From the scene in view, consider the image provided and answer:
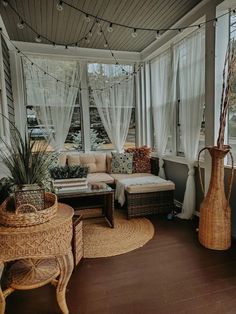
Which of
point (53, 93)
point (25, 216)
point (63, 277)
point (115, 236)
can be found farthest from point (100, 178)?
point (25, 216)

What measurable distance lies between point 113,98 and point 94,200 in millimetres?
2334

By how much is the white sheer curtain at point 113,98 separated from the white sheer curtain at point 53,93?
0.43 m

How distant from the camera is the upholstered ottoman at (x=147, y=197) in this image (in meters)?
3.27

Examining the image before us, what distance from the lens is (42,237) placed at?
4.48 ft

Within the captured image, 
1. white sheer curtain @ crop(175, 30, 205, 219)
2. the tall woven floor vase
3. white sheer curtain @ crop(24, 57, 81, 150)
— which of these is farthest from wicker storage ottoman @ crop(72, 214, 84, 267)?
white sheer curtain @ crop(24, 57, 81, 150)

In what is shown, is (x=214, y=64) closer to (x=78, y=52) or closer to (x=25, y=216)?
(x=25, y=216)

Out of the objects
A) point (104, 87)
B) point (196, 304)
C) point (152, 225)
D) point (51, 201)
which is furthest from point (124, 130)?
point (196, 304)

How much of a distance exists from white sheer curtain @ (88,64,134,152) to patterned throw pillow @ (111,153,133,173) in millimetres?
566

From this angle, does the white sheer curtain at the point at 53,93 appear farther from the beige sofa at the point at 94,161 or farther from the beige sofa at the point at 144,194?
the beige sofa at the point at 144,194

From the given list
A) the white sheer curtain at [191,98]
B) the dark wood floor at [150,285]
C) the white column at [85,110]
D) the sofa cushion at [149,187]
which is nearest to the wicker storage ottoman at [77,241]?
the dark wood floor at [150,285]

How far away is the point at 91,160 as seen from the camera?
4.38 meters

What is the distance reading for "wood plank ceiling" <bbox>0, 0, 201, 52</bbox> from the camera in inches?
114

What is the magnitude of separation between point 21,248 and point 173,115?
3.11 meters

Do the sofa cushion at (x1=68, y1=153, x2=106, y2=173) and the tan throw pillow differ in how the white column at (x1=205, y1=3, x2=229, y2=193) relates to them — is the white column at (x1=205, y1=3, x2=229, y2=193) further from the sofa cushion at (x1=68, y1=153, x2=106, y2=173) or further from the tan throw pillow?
the tan throw pillow
